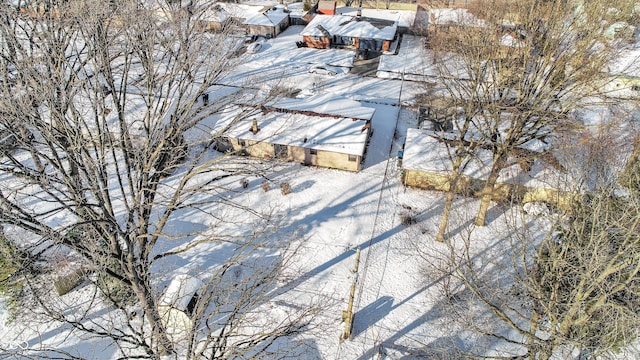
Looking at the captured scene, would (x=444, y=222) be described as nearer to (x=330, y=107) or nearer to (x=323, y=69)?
(x=330, y=107)

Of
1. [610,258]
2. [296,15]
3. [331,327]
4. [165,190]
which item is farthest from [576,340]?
[296,15]

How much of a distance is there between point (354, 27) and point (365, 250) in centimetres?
2619

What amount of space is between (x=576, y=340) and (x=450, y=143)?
13.5m

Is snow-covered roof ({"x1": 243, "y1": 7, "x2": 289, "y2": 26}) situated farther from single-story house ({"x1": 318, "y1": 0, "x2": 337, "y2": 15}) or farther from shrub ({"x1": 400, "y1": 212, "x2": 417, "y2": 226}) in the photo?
shrub ({"x1": 400, "y1": 212, "x2": 417, "y2": 226})

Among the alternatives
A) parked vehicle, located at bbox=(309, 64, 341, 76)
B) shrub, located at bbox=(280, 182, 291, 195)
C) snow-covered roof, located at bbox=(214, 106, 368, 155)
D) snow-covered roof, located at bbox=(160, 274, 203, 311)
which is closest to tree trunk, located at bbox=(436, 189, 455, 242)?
snow-covered roof, located at bbox=(214, 106, 368, 155)

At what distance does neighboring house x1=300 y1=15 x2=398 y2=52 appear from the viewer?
1496 inches

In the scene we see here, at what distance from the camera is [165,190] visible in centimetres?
2248

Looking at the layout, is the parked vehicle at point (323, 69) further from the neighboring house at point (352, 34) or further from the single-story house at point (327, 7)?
the single-story house at point (327, 7)

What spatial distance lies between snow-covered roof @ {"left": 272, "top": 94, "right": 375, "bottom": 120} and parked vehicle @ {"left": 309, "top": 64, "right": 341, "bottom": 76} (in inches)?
307

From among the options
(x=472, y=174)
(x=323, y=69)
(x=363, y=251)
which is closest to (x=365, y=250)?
(x=363, y=251)

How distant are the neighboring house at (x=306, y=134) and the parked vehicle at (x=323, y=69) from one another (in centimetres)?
919

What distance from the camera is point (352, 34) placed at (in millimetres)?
38188

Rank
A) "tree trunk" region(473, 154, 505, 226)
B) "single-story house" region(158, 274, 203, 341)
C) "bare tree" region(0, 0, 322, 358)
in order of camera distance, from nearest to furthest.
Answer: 1. "bare tree" region(0, 0, 322, 358)
2. "single-story house" region(158, 274, 203, 341)
3. "tree trunk" region(473, 154, 505, 226)

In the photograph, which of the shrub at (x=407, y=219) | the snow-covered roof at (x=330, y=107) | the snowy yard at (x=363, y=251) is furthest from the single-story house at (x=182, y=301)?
the snow-covered roof at (x=330, y=107)
